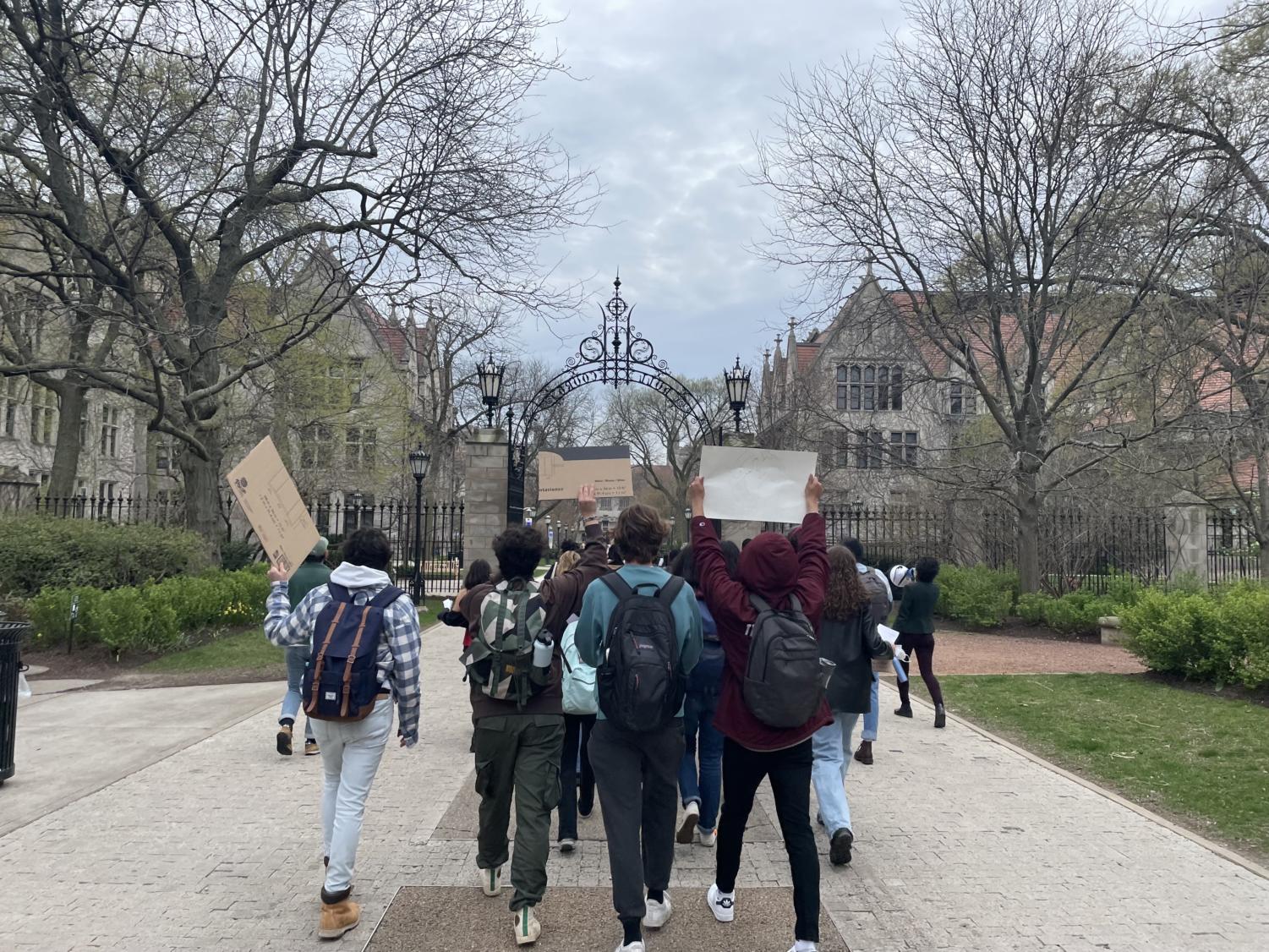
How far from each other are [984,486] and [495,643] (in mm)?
14066

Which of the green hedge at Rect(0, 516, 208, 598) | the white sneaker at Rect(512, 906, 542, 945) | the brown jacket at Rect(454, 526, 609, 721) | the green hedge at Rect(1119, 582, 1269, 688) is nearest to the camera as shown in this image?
the white sneaker at Rect(512, 906, 542, 945)

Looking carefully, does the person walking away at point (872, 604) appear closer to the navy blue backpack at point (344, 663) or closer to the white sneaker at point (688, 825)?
the white sneaker at point (688, 825)

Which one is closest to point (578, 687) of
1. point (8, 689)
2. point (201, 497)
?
point (8, 689)

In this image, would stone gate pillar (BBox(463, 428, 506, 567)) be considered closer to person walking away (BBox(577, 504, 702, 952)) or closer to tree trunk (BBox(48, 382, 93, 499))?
tree trunk (BBox(48, 382, 93, 499))

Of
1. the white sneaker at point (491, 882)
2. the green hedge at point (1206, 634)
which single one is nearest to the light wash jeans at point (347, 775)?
the white sneaker at point (491, 882)

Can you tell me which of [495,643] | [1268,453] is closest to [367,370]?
[1268,453]

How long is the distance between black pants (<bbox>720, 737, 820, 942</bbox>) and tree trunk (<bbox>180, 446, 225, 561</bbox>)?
1428cm

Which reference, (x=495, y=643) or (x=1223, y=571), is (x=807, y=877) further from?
(x=1223, y=571)

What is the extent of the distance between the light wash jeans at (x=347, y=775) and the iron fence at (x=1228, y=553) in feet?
63.5

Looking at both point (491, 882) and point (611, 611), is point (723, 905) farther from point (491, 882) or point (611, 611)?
point (611, 611)

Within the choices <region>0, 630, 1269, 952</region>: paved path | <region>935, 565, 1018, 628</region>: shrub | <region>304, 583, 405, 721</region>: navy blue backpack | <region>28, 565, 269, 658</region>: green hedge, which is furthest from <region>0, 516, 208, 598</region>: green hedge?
<region>935, 565, 1018, 628</region>: shrub

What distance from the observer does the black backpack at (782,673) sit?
3.43 metres

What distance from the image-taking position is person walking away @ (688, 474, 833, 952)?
11.4 ft

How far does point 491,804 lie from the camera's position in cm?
396
